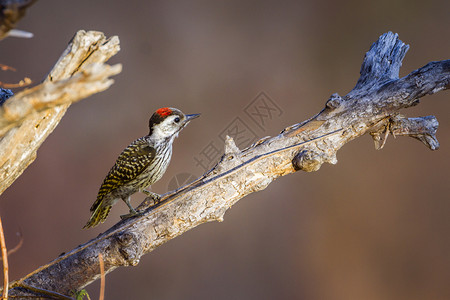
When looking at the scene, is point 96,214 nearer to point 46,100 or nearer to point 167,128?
point 167,128

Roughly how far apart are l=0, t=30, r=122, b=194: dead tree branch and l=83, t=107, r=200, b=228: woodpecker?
0.55 meters

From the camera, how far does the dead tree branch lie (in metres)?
0.90

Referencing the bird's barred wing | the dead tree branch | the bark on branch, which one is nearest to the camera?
the dead tree branch

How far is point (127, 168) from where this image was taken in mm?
1872

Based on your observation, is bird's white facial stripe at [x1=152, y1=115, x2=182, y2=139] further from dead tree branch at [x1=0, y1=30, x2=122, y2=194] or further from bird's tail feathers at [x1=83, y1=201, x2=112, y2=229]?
dead tree branch at [x1=0, y1=30, x2=122, y2=194]

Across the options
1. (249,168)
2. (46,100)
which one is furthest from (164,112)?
(46,100)

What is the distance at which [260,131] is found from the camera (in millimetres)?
3037

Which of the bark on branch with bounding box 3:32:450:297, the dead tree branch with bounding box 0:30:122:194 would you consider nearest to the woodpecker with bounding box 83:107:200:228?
the bark on branch with bounding box 3:32:450:297

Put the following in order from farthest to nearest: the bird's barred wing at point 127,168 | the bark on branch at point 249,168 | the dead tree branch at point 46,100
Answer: the bird's barred wing at point 127,168 → the bark on branch at point 249,168 → the dead tree branch at point 46,100

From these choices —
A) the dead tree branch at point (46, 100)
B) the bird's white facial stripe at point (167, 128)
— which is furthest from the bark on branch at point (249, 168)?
the dead tree branch at point (46, 100)

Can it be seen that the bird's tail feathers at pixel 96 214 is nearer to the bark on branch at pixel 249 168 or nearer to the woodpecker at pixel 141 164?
the woodpecker at pixel 141 164

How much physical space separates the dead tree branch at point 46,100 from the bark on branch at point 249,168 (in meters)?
0.47

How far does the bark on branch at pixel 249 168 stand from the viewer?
5.35 feet

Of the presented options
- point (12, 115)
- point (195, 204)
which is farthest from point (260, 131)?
point (12, 115)
